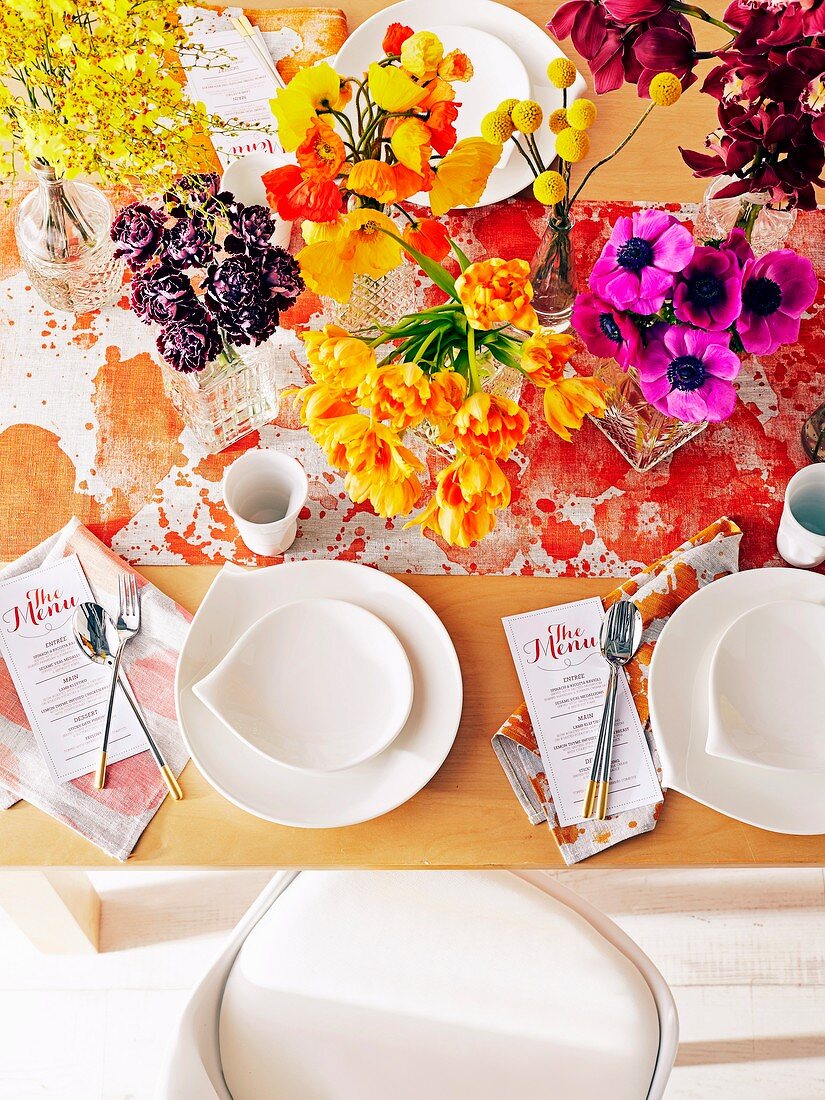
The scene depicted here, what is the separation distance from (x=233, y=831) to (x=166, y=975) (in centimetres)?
93

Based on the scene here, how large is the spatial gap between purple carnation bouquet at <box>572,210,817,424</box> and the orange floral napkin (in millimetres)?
268

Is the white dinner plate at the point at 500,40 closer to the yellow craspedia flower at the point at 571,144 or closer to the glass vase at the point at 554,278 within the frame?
the glass vase at the point at 554,278

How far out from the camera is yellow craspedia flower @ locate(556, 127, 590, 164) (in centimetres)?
82

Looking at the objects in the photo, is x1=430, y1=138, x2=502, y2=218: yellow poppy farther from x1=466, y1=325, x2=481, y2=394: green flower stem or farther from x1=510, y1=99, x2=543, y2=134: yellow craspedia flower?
x1=466, y1=325, x2=481, y2=394: green flower stem

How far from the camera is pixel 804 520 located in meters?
1.03

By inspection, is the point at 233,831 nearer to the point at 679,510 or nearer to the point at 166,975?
the point at 679,510

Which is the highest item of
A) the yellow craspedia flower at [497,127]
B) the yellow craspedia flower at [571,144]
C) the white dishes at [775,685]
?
the yellow craspedia flower at [497,127]

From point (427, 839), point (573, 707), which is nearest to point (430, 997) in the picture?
point (427, 839)

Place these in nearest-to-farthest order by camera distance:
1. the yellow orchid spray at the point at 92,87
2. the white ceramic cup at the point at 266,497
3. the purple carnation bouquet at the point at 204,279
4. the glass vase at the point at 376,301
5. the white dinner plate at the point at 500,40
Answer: the yellow orchid spray at the point at 92,87, the purple carnation bouquet at the point at 204,279, the white ceramic cup at the point at 266,497, the glass vase at the point at 376,301, the white dinner plate at the point at 500,40

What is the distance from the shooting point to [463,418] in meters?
0.74

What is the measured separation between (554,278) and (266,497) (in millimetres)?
438

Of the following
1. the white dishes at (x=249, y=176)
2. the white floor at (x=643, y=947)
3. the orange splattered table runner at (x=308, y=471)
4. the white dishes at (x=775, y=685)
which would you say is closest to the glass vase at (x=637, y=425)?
the orange splattered table runner at (x=308, y=471)

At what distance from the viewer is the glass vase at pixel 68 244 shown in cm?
106

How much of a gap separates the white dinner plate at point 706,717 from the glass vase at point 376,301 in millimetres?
501
